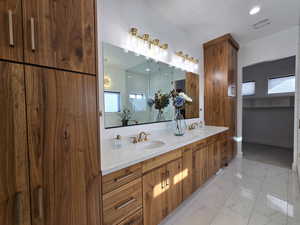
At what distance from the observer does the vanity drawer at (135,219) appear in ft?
3.50

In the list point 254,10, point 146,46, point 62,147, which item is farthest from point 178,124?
point 254,10

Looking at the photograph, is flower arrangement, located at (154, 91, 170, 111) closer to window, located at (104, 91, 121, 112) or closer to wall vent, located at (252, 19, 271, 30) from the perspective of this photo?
window, located at (104, 91, 121, 112)

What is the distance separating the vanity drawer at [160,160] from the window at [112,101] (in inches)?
28.9

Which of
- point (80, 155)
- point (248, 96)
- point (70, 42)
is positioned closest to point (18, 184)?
point (80, 155)

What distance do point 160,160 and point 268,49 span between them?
11.4 ft

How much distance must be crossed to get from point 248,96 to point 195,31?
11.7ft

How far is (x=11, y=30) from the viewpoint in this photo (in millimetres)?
586

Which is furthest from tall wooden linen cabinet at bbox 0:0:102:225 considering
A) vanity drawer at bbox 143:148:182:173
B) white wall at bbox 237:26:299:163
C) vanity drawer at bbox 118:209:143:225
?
white wall at bbox 237:26:299:163

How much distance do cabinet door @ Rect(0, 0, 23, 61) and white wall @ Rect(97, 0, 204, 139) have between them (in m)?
0.88

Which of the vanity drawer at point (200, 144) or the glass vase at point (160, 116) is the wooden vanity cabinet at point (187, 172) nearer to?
the vanity drawer at point (200, 144)

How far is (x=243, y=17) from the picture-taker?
7.43 feet

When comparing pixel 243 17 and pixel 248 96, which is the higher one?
pixel 243 17

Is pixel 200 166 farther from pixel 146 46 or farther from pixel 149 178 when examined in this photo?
pixel 146 46

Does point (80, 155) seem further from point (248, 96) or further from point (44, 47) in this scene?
point (248, 96)
